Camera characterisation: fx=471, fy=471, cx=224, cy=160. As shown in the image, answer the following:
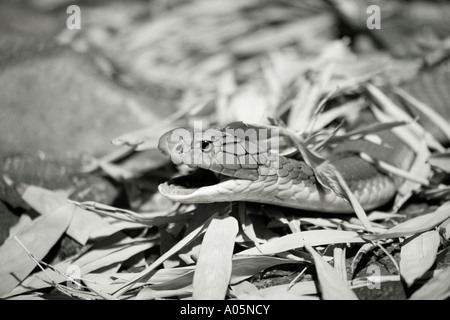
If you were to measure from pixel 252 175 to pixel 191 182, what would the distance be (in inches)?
12.1

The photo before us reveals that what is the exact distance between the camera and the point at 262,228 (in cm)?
223

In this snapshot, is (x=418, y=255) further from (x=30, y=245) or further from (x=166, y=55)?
(x=166, y=55)

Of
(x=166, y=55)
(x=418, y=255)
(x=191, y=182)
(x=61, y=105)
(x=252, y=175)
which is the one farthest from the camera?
(x=166, y=55)

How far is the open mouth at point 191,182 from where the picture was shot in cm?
199

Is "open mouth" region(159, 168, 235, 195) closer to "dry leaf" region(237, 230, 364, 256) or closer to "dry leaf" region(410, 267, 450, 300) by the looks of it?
"dry leaf" region(237, 230, 364, 256)

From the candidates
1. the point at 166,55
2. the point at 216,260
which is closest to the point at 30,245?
the point at 216,260

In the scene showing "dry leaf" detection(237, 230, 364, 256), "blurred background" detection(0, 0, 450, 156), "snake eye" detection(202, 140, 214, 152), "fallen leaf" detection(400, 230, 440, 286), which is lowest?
"fallen leaf" detection(400, 230, 440, 286)

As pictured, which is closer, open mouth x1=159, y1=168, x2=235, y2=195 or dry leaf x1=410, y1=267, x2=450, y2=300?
dry leaf x1=410, y1=267, x2=450, y2=300

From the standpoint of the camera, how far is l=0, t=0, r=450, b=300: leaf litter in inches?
75.4

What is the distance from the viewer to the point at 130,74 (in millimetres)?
3740

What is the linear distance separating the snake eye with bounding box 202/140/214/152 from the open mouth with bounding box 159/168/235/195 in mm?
165

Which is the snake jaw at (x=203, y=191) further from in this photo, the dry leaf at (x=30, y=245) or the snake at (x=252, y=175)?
the dry leaf at (x=30, y=245)

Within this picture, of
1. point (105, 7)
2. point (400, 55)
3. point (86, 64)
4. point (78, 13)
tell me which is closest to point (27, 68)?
point (86, 64)

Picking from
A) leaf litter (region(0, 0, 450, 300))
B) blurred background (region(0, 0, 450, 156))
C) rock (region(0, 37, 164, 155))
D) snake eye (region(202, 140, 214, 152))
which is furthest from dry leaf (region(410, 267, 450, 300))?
rock (region(0, 37, 164, 155))
